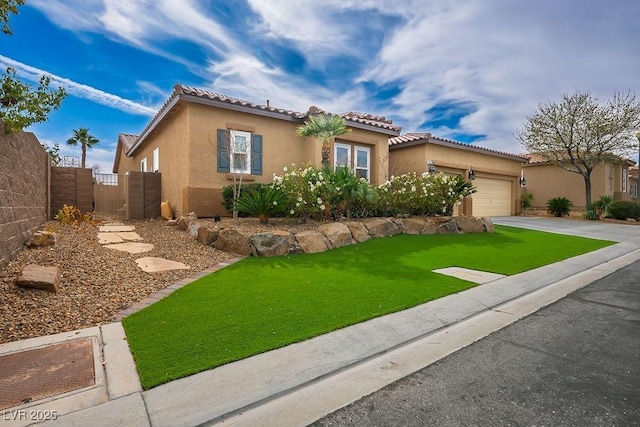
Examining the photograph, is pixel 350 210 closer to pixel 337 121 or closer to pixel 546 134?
pixel 337 121

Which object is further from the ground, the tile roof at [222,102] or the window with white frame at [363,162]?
the tile roof at [222,102]

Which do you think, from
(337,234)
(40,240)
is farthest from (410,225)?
(40,240)

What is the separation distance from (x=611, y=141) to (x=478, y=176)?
8387 millimetres

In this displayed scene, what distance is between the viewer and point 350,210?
10.6m

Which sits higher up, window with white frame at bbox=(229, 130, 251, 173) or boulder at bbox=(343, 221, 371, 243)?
window with white frame at bbox=(229, 130, 251, 173)

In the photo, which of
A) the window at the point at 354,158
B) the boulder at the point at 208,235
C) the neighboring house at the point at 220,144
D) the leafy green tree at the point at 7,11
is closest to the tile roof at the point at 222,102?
the neighboring house at the point at 220,144

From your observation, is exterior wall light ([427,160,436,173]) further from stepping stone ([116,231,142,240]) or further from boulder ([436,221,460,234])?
stepping stone ([116,231,142,240])

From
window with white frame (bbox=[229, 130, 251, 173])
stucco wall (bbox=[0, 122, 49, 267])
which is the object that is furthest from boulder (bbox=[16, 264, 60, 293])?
window with white frame (bbox=[229, 130, 251, 173])

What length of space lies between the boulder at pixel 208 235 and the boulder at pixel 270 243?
3.73ft

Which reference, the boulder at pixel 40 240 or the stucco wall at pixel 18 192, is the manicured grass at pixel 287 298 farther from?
the boulder at pixel 40 240

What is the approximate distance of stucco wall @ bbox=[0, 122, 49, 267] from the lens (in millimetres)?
5129

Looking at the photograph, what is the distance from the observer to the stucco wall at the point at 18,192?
513 centimetres

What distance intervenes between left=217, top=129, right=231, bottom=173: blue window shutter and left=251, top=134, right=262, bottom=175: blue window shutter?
866 mm

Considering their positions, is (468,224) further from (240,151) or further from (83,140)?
(83,140)
